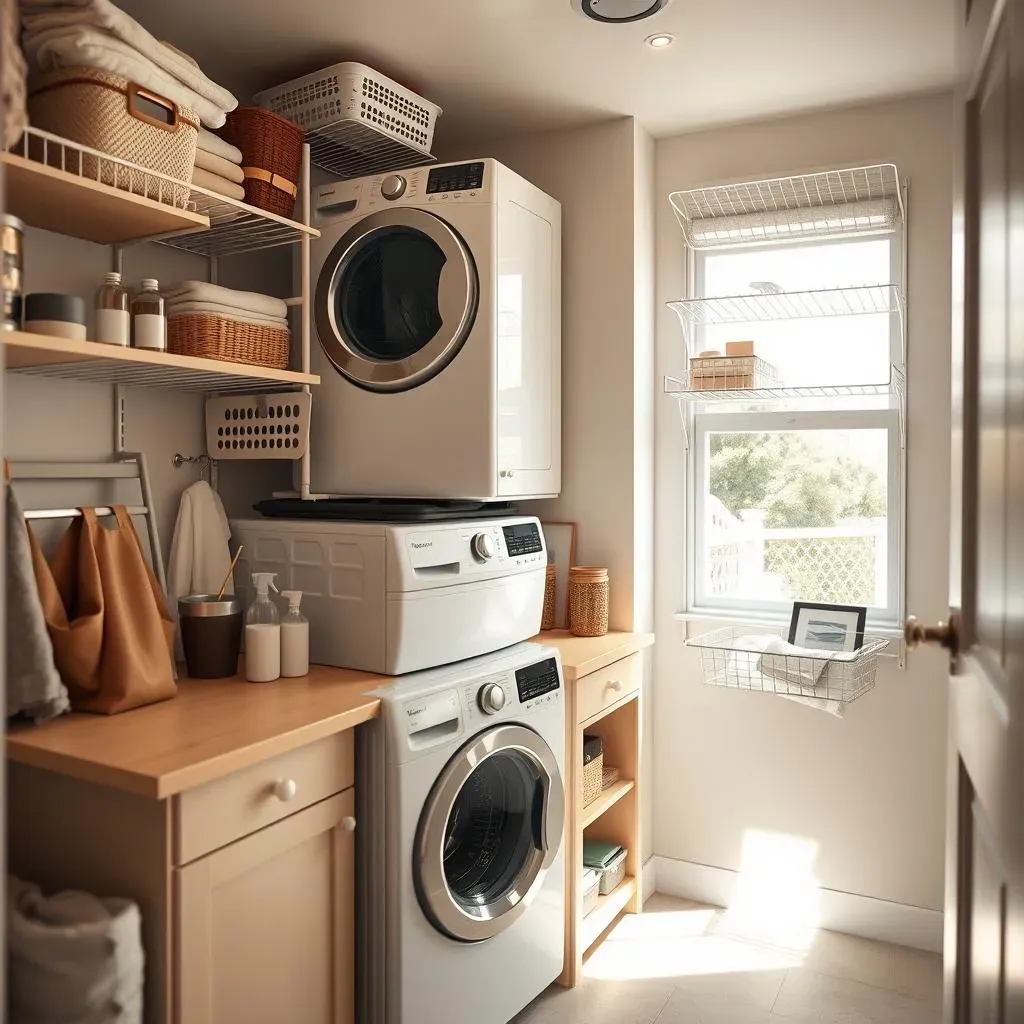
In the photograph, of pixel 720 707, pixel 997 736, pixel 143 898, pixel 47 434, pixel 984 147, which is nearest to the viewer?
pixel 997 736

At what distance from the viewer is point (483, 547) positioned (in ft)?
7.19

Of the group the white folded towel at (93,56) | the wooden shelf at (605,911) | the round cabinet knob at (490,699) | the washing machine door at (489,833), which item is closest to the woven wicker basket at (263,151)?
the white folded towel at (93,56)

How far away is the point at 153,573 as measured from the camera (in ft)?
6.89

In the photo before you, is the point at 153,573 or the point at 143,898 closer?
the point at 143,898

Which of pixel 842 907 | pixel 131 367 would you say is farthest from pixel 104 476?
pixel 842 907

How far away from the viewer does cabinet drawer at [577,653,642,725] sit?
2404mm

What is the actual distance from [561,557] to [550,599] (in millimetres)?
132

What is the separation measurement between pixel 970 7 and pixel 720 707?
2.08m

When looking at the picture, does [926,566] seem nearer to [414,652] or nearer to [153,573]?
[414,652]

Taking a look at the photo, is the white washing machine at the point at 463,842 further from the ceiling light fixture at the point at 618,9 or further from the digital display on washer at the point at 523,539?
the ceiling light fixture at the point at 618,9

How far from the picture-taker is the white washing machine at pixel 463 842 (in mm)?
1838

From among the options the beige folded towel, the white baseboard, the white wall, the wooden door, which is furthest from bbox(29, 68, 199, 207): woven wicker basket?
the white baseboard

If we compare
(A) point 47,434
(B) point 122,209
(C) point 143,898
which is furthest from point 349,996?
(B) point 122,209

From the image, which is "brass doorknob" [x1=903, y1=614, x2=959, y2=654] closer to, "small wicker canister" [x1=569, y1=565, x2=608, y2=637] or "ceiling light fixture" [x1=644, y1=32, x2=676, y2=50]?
"small wicker canister" [x1=569, y1=565, x2=608, y2=637]
